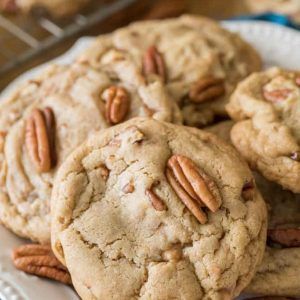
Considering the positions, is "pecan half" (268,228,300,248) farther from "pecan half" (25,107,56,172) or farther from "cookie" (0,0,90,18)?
"cookie" (0,0,90,18)

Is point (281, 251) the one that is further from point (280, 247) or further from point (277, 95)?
point (277, 95)

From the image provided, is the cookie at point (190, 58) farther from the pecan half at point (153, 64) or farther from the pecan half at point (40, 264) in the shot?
the pecan half at point (40, 264)

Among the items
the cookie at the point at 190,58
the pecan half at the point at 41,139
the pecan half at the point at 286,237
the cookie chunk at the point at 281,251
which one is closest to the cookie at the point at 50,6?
the cookie at the point at 190,58

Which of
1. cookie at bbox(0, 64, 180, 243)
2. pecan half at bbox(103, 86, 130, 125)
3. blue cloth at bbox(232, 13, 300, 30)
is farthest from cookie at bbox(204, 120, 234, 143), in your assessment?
blue cloth at bbox(232, 13, 300, 30)

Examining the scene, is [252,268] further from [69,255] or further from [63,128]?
[63,128]

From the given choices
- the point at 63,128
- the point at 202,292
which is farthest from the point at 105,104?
the point at 202,292

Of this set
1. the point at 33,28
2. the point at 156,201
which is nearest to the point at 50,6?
the point at 33,28
